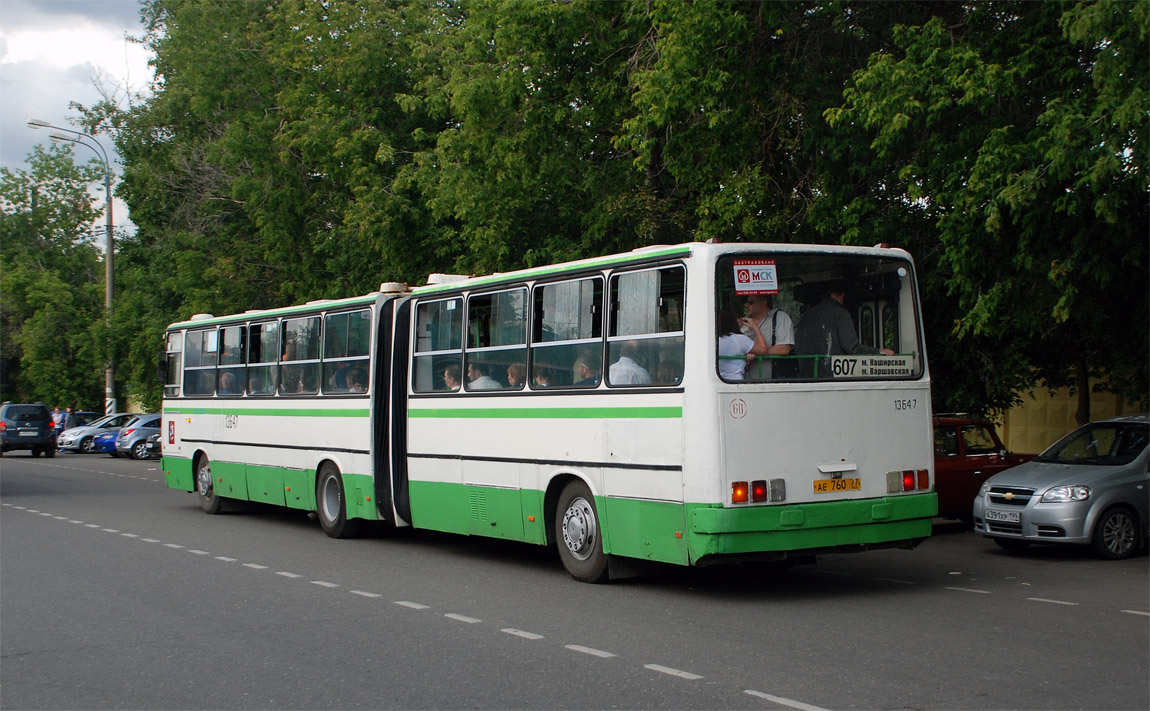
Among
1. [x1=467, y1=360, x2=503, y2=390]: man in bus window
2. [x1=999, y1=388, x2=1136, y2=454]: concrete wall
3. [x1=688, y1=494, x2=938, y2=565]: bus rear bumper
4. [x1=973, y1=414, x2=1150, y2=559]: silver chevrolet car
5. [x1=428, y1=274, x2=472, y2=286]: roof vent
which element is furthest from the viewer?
[x1=999, y1=388, x2=1136, y2=454]: concrete wall

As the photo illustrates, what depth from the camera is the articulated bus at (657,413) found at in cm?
1009

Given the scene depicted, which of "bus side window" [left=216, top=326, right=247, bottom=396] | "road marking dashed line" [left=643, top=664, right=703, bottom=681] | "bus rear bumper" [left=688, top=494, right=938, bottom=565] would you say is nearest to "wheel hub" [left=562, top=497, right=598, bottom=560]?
"bus rear bumper" [left=688, top=494, right=938, bottom=565]

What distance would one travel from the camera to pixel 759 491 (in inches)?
395

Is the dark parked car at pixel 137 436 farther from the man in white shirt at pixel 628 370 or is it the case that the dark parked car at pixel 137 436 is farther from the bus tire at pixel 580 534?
the man in white shirt at pixel 628 370

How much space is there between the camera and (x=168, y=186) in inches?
1464

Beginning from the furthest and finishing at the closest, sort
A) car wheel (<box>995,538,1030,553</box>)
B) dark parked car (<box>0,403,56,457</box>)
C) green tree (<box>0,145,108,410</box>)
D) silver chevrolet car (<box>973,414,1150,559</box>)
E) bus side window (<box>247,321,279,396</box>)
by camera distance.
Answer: green tree (<box>0,145,108,410</box>) → dark parked car (<box>0,403,56,457</box>) → bus side window (<box>247,321,279,396</box>) → car wheel (<box>995,538,1030,553</box>) → silver chevrolet car (<box>973,414,1150,559</box>)

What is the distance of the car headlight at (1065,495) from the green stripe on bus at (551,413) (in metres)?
5.15

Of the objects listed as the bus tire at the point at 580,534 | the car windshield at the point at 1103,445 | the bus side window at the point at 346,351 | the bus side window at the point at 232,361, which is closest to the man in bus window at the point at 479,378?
the bus tire at the point at 580,534

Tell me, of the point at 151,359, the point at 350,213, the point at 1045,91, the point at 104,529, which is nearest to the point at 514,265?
the point at 350,213

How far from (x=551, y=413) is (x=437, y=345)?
2461 mm

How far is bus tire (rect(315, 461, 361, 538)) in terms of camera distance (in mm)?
15492

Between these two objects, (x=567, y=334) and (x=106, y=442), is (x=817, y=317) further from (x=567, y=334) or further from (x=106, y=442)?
(x=106, y=442)

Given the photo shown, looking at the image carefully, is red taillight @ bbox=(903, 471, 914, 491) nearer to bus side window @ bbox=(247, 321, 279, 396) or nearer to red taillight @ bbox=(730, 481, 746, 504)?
red taillight @ bbox=(730, 481, 746, 504)

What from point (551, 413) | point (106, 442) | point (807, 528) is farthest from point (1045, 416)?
point (106, 442)
